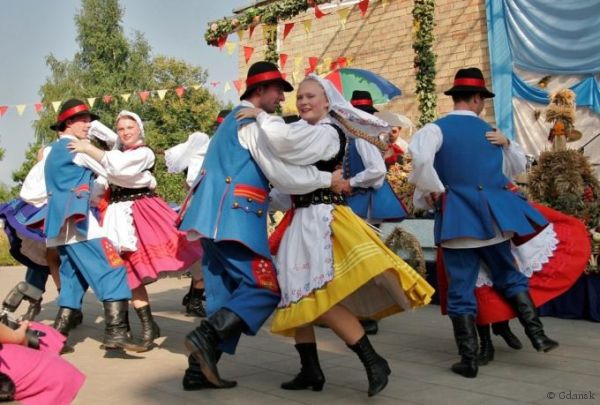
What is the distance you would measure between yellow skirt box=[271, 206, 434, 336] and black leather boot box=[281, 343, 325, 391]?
0.18 meters

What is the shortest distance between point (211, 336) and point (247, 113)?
1139 millimetres

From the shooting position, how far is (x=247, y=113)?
3824mm

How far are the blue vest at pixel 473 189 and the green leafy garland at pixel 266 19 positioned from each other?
8466 millimetres

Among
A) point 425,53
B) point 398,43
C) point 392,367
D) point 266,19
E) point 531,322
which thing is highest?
point 266,19

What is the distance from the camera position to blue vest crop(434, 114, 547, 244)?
13.3 feet

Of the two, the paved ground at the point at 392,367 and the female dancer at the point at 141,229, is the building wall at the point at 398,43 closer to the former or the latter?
the female dancer at the point at 141,229

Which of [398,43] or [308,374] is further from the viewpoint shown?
[398,43]

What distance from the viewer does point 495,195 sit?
4145 mm

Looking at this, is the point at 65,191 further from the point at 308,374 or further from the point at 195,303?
the point at 195,303

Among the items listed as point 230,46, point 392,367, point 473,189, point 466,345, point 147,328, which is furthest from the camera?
point 230,46

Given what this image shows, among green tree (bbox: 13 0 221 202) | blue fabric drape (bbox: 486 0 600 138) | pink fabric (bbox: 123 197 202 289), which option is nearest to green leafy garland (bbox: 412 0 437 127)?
blue fabric drape (bbox: 486 0 600 138)

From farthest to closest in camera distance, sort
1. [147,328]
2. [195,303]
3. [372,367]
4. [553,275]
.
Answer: [195,303] → [147,328] → [553,275] → [372,367]

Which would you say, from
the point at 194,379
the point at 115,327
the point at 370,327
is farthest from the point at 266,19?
the point at 194,379

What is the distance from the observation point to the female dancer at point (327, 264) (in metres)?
3.49
